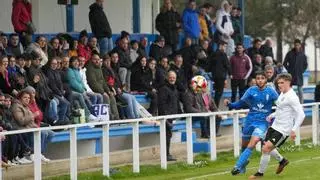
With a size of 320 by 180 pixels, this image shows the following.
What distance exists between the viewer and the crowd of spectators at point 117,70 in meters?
20.3

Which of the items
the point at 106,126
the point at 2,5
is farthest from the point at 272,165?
the point at 2,5

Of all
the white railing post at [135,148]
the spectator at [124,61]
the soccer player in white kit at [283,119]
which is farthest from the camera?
the spectator at [124,61]

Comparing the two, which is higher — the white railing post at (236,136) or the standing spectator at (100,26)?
the standing spectator at (100,26)

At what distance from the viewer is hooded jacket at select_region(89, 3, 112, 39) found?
2569cm

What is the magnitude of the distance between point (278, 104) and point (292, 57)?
13466 mm

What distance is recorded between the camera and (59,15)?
2858cm

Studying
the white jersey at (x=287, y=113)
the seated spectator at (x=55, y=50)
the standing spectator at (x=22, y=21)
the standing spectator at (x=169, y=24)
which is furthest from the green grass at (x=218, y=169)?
the standing spectator at (x=169, y=24)

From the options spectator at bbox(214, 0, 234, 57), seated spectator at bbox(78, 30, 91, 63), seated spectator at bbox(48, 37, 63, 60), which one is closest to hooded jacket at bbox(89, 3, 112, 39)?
seated spectator at bbox(78, 30, 91, 63)

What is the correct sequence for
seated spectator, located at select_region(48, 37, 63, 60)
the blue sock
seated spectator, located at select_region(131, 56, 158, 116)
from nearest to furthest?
1. the blue sock
2. seated spectator, located at select_region(48, 37, 63, 60)
3. seated spectator, located at select_region(131, 56, 158, 116)

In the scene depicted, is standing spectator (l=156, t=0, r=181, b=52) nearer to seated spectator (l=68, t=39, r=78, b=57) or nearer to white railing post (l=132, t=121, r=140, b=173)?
seated spectator (l=68, t=39, r=78, b=57)

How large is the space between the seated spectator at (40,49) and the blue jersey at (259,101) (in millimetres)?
5108

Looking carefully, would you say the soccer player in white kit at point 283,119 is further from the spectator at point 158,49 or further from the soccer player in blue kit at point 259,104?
the spectator at point 158,49

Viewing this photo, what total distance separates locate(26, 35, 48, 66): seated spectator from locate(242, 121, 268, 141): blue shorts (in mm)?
5148

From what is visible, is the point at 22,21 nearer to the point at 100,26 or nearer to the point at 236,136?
the point at 100,26
